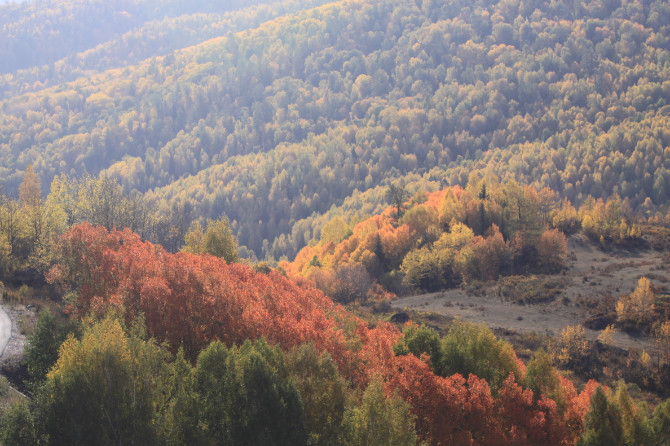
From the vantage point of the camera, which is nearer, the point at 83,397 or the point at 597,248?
the point at 83,397

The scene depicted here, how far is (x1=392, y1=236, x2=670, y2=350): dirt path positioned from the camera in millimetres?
119312

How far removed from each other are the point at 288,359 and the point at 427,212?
129 meters

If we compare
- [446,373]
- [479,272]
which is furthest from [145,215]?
[446,373]

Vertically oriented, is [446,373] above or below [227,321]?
below

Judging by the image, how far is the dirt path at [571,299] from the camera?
119312mm

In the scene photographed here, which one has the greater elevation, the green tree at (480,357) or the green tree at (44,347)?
the green tree at (44,347)

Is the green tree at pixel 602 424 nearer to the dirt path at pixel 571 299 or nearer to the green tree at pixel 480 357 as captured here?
the green tree at pixel 480 357

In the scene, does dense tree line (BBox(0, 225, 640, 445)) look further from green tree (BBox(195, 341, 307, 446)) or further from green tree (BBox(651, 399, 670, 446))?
green tree (BBox(651, 399, 670, 446))

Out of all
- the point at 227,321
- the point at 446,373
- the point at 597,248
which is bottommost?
the point at 597,248

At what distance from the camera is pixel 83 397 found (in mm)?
45156

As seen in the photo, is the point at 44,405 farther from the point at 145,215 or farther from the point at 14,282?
the point at 145,215

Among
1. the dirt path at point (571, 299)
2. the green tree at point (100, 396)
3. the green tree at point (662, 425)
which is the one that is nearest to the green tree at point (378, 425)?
the green tree at point (100, 396)

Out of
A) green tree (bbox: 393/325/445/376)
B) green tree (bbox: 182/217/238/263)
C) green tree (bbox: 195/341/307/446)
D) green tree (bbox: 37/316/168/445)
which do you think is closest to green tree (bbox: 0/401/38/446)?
green tree (bbox: 37/316/168/445)

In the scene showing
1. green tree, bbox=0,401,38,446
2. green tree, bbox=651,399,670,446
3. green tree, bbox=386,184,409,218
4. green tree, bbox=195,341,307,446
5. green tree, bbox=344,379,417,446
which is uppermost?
green tree, bbox=0,401,38,446
